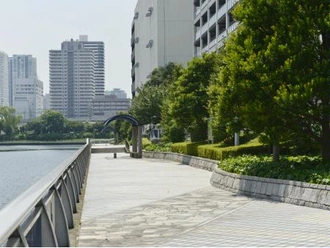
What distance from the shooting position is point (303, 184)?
1195cm

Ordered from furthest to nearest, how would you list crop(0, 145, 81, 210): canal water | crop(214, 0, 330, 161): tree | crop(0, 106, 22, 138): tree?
crop(0, 106, 22, 138): tree
crop(0, 145, 81, 210): canal water
crop(214, 0, 330, 161): tree

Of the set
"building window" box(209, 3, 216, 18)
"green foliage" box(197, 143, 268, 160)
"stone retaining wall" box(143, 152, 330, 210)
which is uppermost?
"building window" box(209, 3, 216, 18)

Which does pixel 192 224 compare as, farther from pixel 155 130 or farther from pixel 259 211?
pixel 155 130

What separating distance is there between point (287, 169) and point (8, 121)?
137 m

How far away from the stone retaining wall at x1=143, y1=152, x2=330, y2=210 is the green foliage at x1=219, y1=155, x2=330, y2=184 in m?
0.22

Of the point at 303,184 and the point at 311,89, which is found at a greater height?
the point at 311,89

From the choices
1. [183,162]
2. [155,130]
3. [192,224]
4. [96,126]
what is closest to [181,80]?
[183,162]

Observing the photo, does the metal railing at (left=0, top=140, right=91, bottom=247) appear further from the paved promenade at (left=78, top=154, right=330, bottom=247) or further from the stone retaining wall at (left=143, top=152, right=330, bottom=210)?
the stone retaining wall at (left=143, top=152, right=330, bottom=210)

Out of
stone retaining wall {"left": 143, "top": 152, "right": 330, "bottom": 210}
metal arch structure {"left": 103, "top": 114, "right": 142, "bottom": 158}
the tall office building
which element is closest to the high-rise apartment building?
metal arch structure {"left": 103, "top": 114, "right": 142, "bottom": 158}

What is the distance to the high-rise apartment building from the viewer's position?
4697cm

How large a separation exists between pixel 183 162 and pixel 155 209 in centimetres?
2018

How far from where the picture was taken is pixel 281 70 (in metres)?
13.7

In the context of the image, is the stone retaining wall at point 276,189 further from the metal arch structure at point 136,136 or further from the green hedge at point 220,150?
the metal arch structure at point 136,136

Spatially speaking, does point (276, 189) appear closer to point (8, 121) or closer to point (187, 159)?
point (187, 159)
